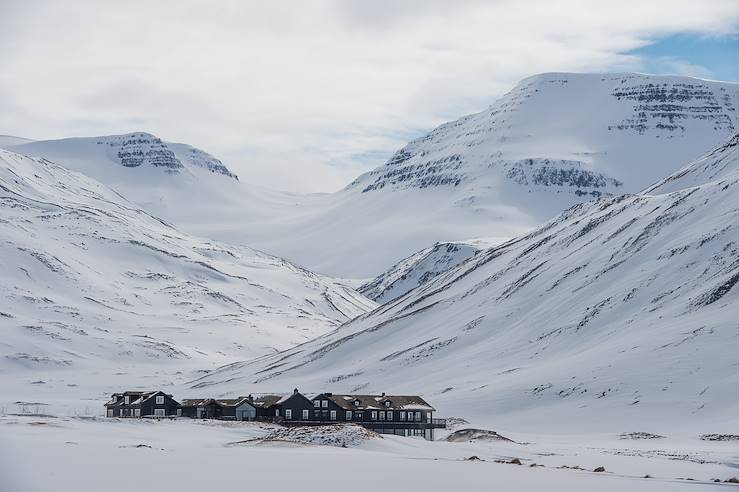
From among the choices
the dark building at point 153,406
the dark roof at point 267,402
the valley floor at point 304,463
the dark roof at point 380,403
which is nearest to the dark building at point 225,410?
the dark roof at point 267,402

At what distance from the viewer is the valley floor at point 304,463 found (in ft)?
152

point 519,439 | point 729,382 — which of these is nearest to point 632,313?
point 729,382

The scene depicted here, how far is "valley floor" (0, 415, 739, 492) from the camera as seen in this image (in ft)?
152

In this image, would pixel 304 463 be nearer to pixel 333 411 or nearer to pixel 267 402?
→ pixel 333 411

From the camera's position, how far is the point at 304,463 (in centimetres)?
5519

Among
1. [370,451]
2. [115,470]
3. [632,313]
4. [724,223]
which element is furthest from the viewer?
[724,223]

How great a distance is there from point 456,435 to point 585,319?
78.9 meters

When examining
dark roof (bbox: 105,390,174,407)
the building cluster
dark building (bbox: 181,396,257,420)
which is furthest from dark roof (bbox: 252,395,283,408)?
dark roof (bbox: 105,390,174,407)

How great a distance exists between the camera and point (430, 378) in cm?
17700

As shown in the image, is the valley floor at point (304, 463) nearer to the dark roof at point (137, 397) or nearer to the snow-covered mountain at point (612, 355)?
the dark roof at point (137, 397)

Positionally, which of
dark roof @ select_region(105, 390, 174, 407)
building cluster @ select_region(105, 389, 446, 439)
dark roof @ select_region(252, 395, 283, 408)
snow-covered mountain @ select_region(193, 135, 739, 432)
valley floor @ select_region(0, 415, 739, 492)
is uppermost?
snow-covered mountain @ select_region(193, 135, 739, 432)

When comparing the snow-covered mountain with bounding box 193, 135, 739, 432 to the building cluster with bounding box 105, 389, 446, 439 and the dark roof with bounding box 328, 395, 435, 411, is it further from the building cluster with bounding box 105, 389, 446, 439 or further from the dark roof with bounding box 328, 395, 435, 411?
the building cluster with bounding box 105, 389, 446, 439

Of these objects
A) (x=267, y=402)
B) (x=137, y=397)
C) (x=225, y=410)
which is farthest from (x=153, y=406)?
(x=267, y=402)

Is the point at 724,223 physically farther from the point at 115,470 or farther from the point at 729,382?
the point at 115,470
